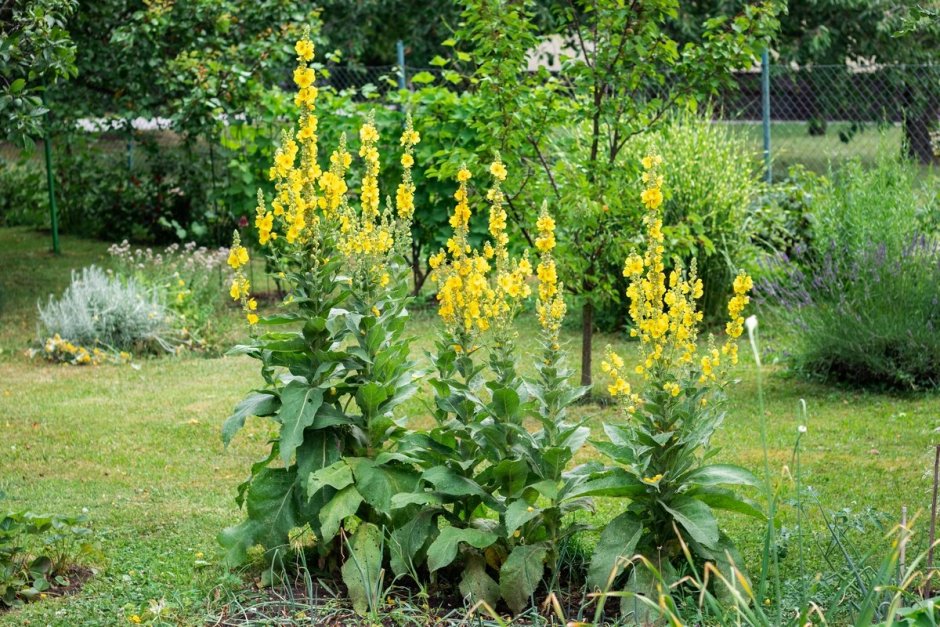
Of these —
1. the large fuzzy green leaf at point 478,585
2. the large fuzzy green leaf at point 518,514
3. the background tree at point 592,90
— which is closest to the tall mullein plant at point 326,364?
the large fuzzy green leaf at point 478,585

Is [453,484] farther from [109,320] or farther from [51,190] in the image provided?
[51,190]

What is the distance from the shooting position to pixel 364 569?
3.70 metres

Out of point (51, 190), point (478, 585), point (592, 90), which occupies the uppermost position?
point (592, 90)

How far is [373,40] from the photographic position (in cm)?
1888

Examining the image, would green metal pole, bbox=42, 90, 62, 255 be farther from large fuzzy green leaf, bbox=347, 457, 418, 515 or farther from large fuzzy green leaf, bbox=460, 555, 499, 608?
large fuzzy green leaf, bbox=460, 555, 499, 608

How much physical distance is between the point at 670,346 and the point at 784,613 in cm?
93

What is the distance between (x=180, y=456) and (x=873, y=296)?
4218 millimetres

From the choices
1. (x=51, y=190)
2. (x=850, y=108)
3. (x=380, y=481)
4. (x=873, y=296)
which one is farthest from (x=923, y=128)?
(x=380, y=481)

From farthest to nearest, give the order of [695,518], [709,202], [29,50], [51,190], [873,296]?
[51,190] → [709,202] → [873,296] → [29,50] → [695,518]

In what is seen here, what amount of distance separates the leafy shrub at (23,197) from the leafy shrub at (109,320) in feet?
20.0

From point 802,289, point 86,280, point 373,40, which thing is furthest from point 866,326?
point 373,40

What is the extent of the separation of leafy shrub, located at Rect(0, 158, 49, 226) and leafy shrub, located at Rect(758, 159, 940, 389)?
10.2 m

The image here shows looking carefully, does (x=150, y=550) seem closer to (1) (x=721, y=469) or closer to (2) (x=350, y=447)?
(2) (x=350, y=447)

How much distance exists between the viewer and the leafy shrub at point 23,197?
14.1 meters
